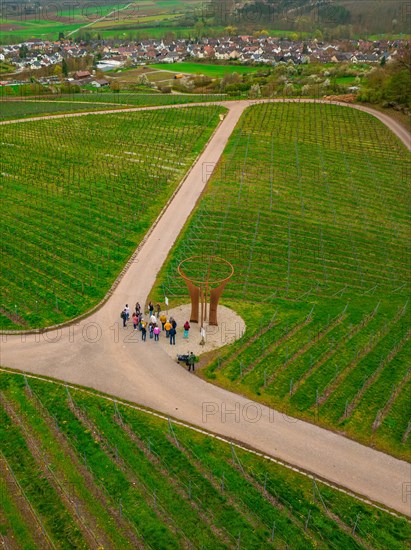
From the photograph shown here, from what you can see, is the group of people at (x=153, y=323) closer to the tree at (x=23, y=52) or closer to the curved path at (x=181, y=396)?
the curved path at (x=181, y=396)

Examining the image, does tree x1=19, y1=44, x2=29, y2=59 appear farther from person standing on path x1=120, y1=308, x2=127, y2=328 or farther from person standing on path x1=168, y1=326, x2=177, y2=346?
person standing on path x1=168, y1=326, x2=177, y2=346

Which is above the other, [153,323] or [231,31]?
[231,31]

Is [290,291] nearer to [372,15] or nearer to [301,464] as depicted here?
[301,464]

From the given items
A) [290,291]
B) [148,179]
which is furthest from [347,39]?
[290,291]

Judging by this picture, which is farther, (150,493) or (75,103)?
(75,103)

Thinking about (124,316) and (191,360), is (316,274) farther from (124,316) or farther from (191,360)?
(124,316)

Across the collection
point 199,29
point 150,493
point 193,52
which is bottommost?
Answer: point 150,493

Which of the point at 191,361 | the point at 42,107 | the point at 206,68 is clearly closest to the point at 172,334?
the point at 191,361
